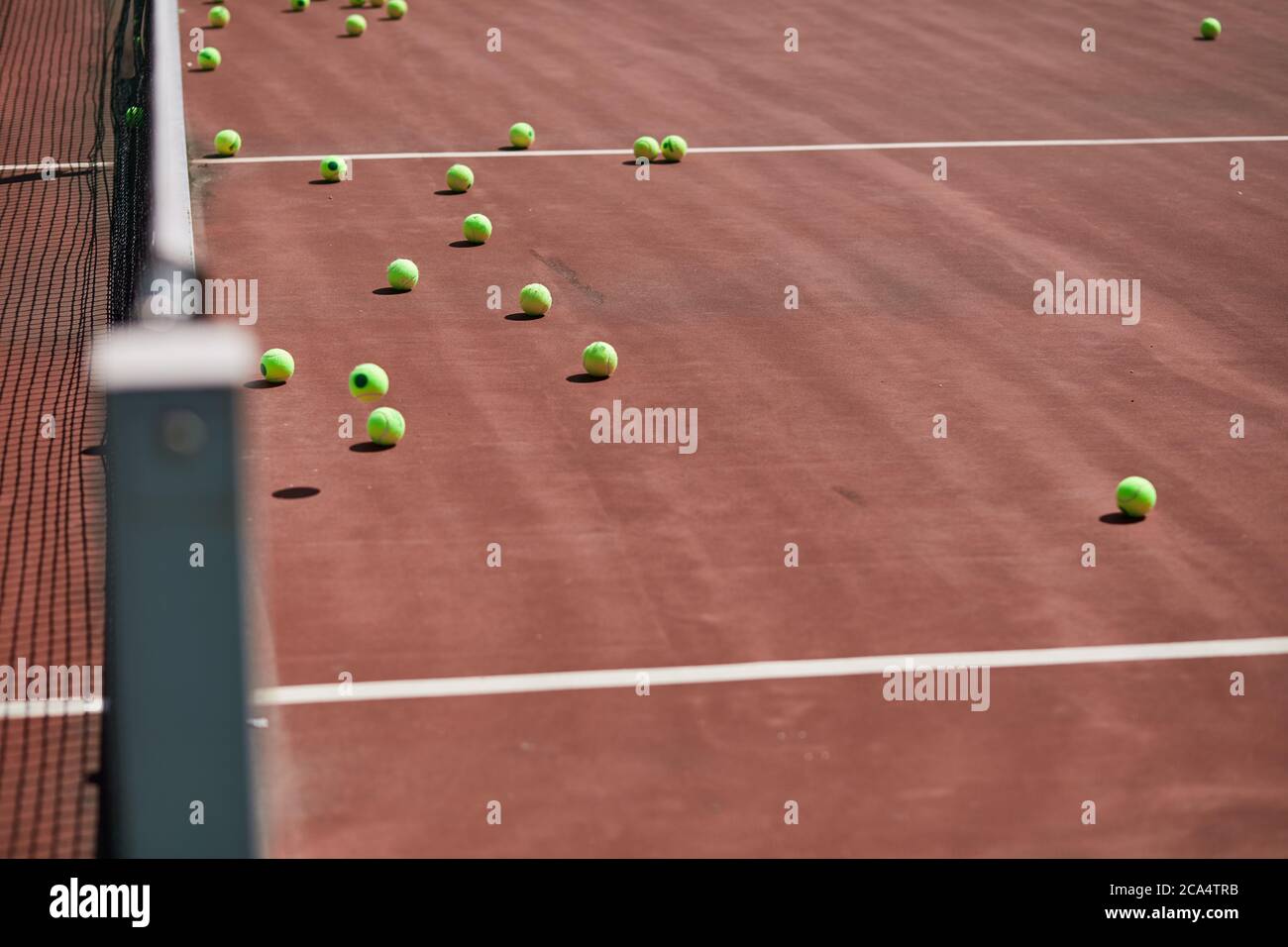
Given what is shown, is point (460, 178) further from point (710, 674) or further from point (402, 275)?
point (710, 674)

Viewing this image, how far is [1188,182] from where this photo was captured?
16.7 metres

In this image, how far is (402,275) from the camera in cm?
1308

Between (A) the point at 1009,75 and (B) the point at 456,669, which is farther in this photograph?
(A) the point at 1009,75

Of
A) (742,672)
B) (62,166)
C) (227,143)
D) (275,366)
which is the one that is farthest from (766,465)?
(62,166)

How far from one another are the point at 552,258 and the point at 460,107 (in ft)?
19.7

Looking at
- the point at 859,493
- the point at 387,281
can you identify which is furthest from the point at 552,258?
the point at 859,493

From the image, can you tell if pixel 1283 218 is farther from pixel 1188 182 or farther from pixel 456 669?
pixel 456 669

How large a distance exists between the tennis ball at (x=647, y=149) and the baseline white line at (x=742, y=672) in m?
10.5

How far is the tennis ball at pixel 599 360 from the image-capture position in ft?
36.8

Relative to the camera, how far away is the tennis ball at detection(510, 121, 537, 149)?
17.5 metres

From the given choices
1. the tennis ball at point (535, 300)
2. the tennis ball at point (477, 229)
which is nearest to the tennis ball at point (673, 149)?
the tennis ball at point (477, 229)

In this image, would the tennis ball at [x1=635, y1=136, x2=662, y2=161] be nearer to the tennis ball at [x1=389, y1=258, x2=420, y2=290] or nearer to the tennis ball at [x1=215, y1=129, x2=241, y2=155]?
the tennis ball at [x1=215, y1=129, x2=241, y2=155]

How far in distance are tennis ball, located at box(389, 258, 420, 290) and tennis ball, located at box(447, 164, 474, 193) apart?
303 cm

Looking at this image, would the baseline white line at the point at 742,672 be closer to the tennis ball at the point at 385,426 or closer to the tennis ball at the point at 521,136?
the tennis ball at the point at 385,426
